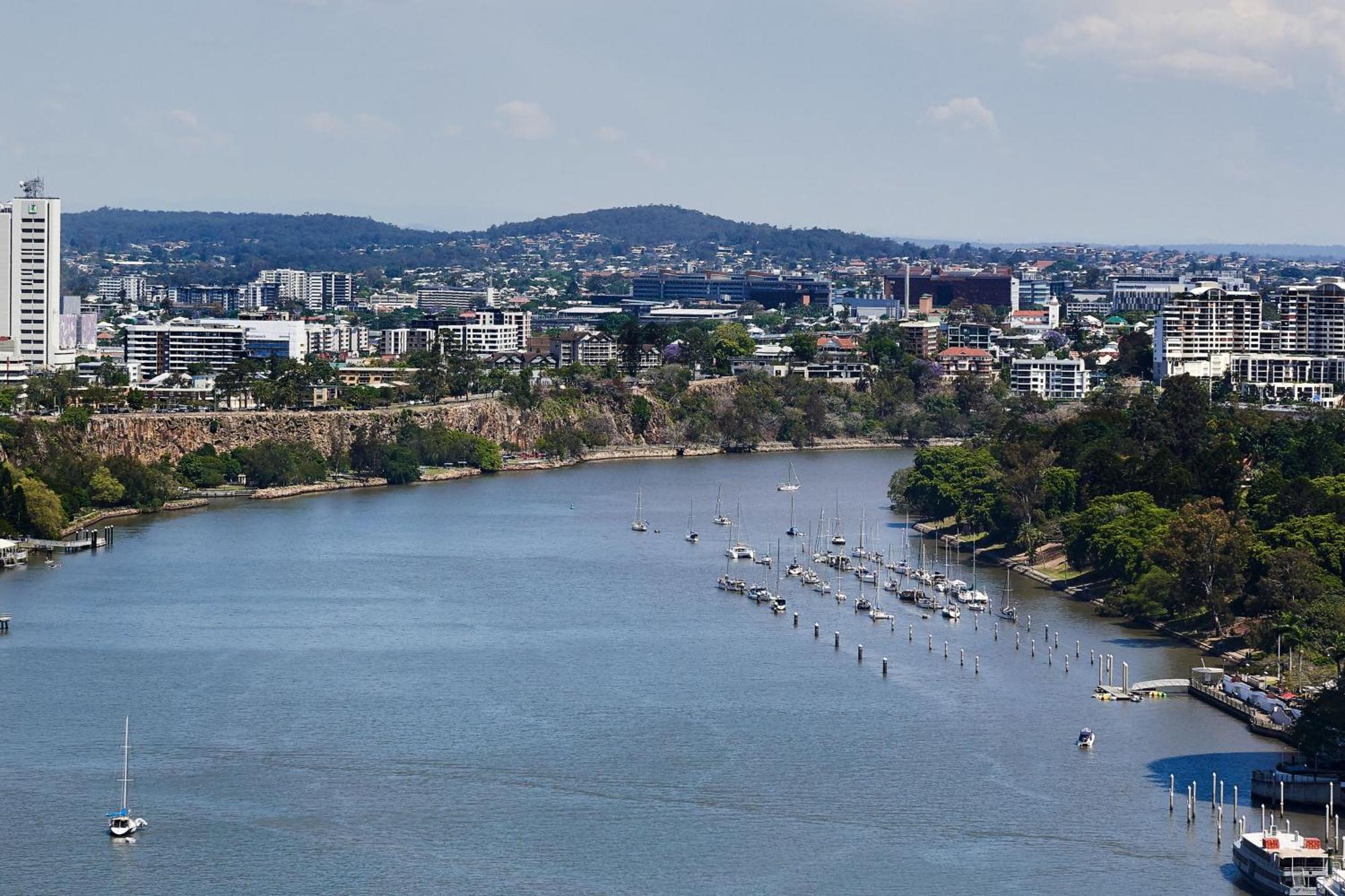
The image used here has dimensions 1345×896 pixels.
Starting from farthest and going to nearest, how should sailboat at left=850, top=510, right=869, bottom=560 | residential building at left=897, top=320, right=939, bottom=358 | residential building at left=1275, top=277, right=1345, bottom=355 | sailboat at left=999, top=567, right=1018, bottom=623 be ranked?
residential building at left=897, top=320, right=939, bottom=358 → residential building at left=1275, top=277, right=1345, bottom=355 → sailboat at left=850, top=510, right=869, bottom=560 → sailboat at left=999, top=567, right=1018, bottom=623

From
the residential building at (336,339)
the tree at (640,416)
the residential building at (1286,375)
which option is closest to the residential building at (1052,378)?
A: the residential building at (1286,375)

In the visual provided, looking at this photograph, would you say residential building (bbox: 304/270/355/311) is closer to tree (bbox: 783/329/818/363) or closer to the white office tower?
tree (bbox: 783/329/818/363)

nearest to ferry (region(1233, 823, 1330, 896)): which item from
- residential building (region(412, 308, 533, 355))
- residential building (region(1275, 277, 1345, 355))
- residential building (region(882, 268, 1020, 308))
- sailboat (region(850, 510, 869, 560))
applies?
sailboat (region(850, 510, 869, 560))

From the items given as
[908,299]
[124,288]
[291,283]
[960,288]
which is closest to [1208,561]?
[908,299]

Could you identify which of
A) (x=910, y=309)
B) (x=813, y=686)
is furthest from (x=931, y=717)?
(x=910, y=309)

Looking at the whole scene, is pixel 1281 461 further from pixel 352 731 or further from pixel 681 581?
pixel 352 731

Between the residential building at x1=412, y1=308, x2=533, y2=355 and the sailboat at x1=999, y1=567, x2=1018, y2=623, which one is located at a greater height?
the residential building at x1=412, y1=308, x2=533, y2=355

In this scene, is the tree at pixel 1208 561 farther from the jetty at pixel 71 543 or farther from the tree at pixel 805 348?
the tree at pixel 805 348
